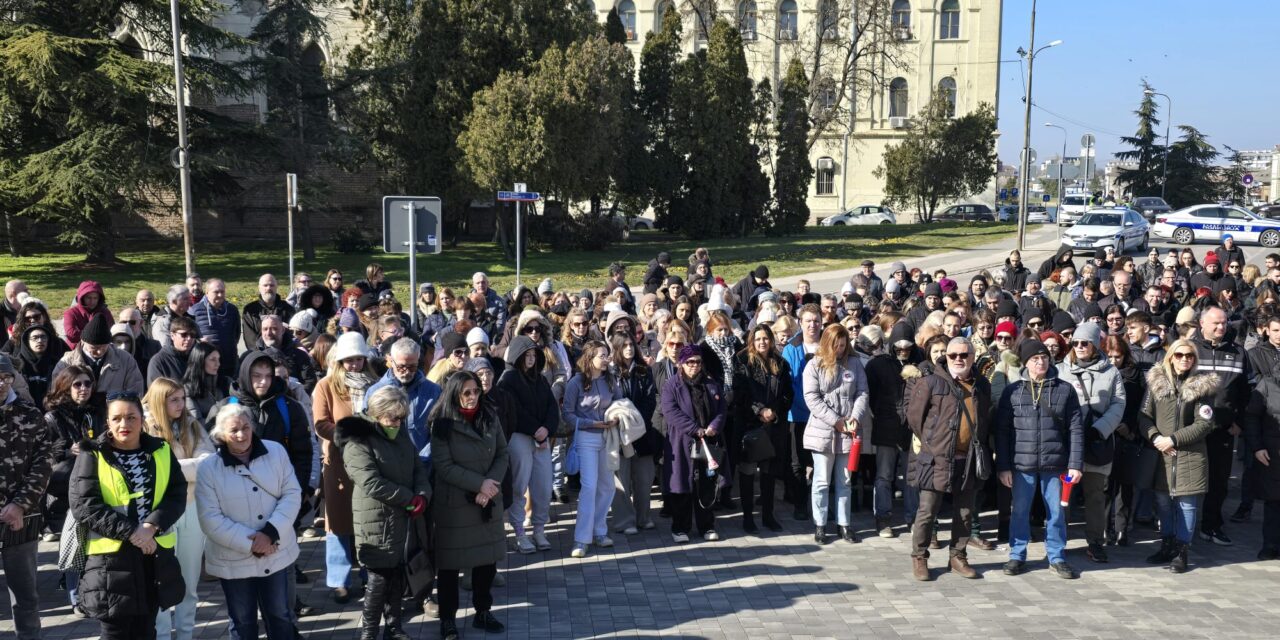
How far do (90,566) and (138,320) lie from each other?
5.24 metres

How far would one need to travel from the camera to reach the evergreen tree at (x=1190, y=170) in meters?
60.7

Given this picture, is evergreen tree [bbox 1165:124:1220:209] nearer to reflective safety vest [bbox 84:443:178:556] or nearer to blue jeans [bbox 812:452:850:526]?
blue jeans [bbox 812:452:850:526]

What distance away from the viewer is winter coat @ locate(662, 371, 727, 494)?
26.9ft

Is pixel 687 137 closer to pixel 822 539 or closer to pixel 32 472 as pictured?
pixel 822 539

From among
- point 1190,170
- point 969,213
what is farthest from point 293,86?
point 1190,170

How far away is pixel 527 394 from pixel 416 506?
181cm

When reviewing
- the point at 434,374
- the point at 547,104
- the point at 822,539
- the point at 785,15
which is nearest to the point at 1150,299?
the point at 822,539

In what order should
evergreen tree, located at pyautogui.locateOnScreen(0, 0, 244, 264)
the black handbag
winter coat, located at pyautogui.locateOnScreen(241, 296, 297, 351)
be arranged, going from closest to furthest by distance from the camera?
the black handbag < winter coat, located at pyautogui.locateOnScreen(241, 296, 297, 351) < evergreen tree, located at pyautogui.locateOnScreen(0, 0, 244, 264)

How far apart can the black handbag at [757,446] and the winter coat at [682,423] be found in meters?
0.28

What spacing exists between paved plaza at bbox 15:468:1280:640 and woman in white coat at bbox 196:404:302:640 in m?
0.82

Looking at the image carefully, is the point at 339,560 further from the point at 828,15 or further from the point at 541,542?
the point at 828,15

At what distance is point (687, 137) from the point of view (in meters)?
38.0

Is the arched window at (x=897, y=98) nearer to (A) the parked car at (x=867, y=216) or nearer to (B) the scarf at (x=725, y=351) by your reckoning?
(A) the parked car at (x=867, y=216)

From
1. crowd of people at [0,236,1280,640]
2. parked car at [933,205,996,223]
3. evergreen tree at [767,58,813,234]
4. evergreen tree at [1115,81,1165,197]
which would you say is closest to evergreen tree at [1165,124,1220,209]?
evergreen tree at [1115,81,1165,197]
